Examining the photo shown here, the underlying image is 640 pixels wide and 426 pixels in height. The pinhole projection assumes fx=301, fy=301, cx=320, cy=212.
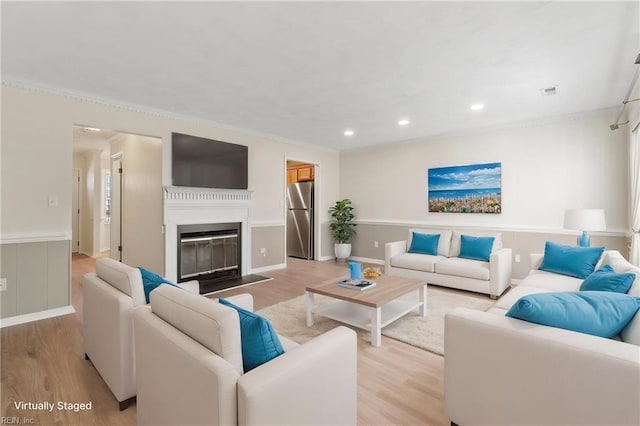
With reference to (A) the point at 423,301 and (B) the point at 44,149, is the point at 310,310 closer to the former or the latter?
(A) the point at 423,301

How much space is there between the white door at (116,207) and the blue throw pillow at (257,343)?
5.22 metres

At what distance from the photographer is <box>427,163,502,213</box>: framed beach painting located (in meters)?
4.77

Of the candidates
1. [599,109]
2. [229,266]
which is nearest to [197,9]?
[229,266]

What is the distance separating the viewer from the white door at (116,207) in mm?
5410

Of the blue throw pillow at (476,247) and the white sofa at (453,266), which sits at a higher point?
the blue throw pillow at (476,247)

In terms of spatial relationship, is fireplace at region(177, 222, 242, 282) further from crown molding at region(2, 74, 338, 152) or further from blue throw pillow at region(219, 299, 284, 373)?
blue throw pillow at region(219, 299, 284, 373)

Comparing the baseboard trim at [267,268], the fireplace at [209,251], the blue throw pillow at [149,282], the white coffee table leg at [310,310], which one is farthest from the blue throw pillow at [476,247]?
the blue throw pillow at [149,282]

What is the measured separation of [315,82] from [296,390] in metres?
2.84

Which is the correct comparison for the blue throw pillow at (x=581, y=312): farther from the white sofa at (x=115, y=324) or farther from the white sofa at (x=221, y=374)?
the white sofa at (x=115, y=324)

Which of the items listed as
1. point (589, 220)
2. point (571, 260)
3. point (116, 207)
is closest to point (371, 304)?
point (571, 260)

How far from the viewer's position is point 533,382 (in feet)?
4.13

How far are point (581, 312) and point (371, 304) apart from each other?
55.3 inches

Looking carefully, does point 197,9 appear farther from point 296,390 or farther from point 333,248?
point 333,248

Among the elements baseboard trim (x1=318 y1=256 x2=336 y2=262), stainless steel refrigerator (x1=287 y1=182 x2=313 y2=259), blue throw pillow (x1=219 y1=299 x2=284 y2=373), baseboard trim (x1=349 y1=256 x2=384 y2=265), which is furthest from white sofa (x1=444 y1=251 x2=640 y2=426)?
stainless steel refrigerator (x1=287 y1=182 x2=313 y2=259)
